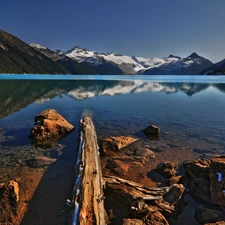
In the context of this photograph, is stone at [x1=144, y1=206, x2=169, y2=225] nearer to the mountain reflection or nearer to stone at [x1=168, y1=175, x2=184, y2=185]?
stone at [x1=168, y1=175, x2=184, y2=185]

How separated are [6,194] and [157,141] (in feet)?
43.0

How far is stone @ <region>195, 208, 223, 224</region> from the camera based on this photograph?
7949 mm

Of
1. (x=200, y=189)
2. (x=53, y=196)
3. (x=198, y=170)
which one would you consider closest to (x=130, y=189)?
(x=200, y=189)

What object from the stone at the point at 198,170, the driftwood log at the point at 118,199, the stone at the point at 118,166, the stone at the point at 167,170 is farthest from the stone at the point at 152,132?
the driftwood log at the point at 118,199

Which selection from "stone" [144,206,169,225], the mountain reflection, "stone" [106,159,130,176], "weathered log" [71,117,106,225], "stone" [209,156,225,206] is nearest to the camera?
"weathered log" [71,117,106,225]

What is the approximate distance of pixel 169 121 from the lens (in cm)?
2653

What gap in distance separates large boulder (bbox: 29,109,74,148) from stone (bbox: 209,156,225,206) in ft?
41.9

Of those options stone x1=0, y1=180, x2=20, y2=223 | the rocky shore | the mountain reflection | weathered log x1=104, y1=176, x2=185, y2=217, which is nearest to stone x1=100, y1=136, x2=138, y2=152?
the rocky shore

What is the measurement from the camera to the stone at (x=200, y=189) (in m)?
9.50

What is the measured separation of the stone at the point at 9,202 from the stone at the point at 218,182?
9099mm

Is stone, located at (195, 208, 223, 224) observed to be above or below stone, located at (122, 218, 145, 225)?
below

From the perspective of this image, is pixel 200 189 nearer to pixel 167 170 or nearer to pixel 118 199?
pixel 167 170

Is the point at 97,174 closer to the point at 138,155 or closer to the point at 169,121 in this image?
the point at 138,155

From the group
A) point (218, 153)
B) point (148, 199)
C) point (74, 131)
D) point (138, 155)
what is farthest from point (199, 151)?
point (74, 131)
